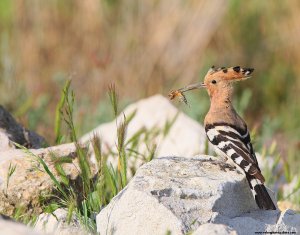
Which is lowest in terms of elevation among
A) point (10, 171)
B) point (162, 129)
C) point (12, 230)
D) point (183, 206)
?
point (162, 129)

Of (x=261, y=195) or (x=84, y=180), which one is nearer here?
(x=261, y=195)

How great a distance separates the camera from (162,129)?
519cm

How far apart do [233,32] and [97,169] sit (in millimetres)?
4376

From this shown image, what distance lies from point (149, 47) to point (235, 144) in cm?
366

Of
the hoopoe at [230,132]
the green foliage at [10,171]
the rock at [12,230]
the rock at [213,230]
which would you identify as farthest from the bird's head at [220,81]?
the rock at [12,230]

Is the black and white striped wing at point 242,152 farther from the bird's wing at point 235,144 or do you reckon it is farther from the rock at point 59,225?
the rock at point 59,225

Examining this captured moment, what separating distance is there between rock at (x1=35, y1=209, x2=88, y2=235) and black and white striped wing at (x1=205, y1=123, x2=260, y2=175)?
0.84 metres

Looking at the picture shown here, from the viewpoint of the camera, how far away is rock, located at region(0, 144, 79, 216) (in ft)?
11.5

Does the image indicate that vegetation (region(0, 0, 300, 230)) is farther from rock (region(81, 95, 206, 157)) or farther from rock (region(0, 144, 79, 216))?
rock (region(0, 144, 79, 216))

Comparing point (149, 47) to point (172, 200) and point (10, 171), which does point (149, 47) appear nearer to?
point (10, 171)

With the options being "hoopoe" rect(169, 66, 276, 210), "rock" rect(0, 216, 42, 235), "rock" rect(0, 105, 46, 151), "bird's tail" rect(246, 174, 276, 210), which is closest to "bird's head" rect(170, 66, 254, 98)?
"hoopoe" rect(169, 66, 276, 210)

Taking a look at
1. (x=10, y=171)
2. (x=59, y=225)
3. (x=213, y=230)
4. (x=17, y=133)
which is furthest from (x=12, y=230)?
(x=17, y=133)

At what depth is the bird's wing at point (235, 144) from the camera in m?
3.72

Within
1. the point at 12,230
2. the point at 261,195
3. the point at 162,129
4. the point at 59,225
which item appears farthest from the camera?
the point at 162,129
